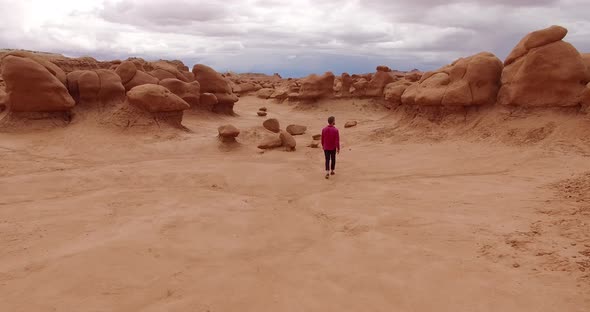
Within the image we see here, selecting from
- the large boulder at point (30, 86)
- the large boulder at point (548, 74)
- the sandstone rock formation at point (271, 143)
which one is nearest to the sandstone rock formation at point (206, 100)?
the large boulder at point (30, 86)

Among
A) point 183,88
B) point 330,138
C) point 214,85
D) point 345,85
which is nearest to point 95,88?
point 183,88

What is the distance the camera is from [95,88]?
12258 mm

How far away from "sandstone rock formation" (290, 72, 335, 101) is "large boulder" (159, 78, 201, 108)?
7.13 meters

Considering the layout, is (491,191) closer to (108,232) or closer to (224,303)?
(224,303)

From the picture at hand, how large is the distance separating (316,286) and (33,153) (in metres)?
8.83

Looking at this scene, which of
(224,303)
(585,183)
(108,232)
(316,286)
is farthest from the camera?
(585,183)

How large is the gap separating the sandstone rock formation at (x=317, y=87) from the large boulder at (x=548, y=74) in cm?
1260

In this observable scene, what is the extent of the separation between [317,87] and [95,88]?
40.0 feet

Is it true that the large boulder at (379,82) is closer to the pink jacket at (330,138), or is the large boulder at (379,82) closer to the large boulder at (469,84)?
the large boulder at (469,84)

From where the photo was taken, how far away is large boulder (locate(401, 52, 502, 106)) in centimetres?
1070

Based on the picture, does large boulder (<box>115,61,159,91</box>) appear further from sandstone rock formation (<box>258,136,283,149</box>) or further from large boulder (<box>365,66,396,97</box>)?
large boulder (<box>365,66,396,97</box>)

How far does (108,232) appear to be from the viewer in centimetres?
468

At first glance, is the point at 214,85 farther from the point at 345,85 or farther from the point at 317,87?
the point at 345,85

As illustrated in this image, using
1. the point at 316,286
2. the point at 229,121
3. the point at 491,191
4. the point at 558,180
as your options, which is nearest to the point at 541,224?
the point at 491,191
